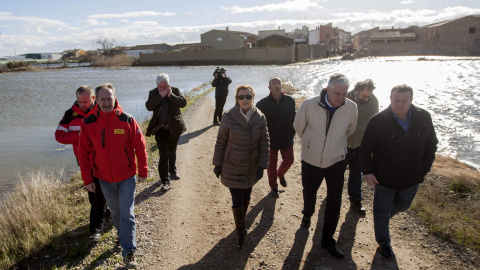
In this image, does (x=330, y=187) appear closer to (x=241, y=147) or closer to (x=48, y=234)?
(x=241, y=147)

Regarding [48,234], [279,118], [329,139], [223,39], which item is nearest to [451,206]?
[329,139]

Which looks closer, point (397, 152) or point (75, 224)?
point (397, 152)

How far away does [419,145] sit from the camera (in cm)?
347

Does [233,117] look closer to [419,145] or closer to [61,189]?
[419,145]

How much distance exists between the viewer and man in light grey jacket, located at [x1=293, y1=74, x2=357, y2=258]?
3.69 m

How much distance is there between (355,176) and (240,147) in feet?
7.24

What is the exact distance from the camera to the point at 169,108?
18.2ft

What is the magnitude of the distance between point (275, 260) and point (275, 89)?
8.04 feet

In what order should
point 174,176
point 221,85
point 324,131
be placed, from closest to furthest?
point 324,131 → point 174,176 → point 221,85

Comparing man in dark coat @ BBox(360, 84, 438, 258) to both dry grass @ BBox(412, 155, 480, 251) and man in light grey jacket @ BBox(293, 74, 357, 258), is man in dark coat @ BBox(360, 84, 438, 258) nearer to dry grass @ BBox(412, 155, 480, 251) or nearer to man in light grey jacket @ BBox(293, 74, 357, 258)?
man in light grey jacket @ BBox(293, 74, 357, 258)

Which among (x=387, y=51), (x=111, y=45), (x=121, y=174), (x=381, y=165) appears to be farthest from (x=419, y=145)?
(x=111, y=45)

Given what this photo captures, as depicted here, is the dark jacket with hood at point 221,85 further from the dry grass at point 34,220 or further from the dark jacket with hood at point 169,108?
the dry grass at point 34,220

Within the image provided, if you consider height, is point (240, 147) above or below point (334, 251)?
above

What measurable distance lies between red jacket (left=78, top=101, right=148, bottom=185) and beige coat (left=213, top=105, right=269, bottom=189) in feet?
3.32
